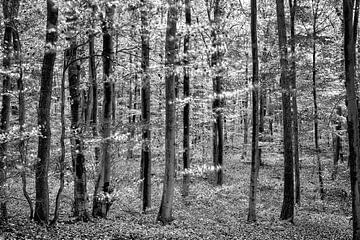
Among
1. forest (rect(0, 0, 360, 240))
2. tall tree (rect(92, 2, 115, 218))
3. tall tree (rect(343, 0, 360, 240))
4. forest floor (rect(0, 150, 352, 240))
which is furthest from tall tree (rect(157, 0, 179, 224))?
tall tree (rect(343, 0, 360, 240))

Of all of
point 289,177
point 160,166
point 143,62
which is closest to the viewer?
point 143,62

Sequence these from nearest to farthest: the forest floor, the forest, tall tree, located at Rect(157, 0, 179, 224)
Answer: the forest < the forest floor < tall tree, located at Rect(157, 0, 179, 224)

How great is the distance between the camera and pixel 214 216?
47.5 ft

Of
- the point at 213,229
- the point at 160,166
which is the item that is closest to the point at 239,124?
the point at 160,166

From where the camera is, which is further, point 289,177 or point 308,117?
point 308,117

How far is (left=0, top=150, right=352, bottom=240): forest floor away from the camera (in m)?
9.15

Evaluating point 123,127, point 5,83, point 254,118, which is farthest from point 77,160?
point 254,118

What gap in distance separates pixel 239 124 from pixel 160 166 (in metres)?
24.1

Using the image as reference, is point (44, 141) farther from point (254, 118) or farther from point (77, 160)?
point (254, 118)

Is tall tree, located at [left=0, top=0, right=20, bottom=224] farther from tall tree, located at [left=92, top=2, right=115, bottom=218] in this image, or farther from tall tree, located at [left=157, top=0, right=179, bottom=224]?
tall tree, located at [left=157, top=0, right=179, bottom=224]

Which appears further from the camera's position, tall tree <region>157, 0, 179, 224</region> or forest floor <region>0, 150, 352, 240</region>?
tall tree <region>157, 0, 179, 224</region>

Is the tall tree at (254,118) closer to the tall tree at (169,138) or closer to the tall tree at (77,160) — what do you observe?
the tall tree at (169,138)

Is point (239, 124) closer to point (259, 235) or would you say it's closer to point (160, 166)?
point (160, 166)

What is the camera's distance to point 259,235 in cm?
1116
